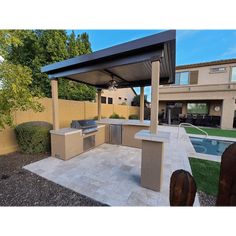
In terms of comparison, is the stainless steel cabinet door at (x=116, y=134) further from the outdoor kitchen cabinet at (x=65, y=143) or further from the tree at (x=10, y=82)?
the tree at (x=10, y=82)

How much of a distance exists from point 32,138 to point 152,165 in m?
4.45

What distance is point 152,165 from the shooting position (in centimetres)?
295

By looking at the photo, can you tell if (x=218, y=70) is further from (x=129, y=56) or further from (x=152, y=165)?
(x=152, y=165)

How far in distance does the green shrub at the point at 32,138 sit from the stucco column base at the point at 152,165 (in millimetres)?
3965

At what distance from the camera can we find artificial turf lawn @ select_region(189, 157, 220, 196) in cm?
301

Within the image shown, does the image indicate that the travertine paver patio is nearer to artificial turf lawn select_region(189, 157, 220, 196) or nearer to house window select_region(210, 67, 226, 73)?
artificial turf lawn select_region(189, 157, 220, 196)

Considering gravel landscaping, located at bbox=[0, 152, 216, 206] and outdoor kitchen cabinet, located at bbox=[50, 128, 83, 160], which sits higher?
outdoor kitchen cabinet, located at bbox=[50, 128, 83, 160]

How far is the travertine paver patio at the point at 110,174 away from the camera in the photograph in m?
2.67

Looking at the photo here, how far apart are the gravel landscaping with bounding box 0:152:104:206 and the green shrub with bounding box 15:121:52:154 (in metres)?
1.18

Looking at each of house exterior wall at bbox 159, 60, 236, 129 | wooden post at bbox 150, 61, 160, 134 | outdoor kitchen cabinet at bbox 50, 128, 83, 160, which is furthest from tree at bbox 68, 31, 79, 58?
house exterior wall at bbox 159, 60, 236, 129

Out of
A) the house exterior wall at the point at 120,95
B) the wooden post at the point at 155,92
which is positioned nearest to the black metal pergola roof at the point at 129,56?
→ the wooden post at the point at 155,92

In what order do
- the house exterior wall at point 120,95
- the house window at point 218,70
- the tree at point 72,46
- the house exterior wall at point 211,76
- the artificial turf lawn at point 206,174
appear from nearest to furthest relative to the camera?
the artificial turf lawn at point 206,174 < the tree at point 72,46 < the house exterior wall at point 211,76 < the house window at point 218,70 < the house exterior wall at point 120,95
